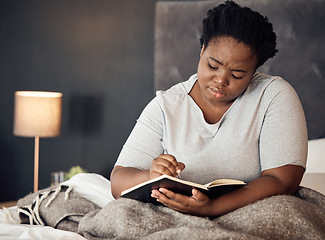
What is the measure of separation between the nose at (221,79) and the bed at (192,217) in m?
0.41

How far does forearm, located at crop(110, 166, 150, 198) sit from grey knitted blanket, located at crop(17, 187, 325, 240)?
0.34ft

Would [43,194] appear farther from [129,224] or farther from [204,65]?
[204,65]

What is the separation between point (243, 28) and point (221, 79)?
176 millimetres

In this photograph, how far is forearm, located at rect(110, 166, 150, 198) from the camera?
137cm

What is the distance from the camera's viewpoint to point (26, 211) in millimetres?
1606

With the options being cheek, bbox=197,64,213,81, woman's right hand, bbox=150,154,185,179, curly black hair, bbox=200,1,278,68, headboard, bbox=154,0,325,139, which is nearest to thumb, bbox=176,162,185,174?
woman's right hand, bbox=150,154,185,179

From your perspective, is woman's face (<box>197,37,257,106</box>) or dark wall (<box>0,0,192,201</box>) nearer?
woman's face (<box>197,37,257,106</box>)

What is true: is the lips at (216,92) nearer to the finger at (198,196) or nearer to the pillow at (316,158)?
the finger at (198,196)

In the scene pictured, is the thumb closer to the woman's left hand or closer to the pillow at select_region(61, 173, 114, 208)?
the woman's left hand

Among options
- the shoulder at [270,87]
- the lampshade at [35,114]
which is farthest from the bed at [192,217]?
the lampshade at [35,114]

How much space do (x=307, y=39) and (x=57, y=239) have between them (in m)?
1.90

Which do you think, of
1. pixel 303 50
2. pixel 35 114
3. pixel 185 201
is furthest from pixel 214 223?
pixel 35 114

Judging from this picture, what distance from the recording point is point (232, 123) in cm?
147

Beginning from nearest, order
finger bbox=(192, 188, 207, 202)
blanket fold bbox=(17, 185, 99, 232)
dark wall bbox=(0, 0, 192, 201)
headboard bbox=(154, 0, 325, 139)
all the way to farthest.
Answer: finger bbox=(192, 188, 207, 202), blanket fold bbox=(17, 185, 99, 232), headboard bbox=(154, 0, 325, 139), dark wall bbox=(0, 0, 192, 201)
